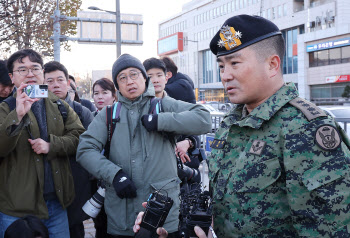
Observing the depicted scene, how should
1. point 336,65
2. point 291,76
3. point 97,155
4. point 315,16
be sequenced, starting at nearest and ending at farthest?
1. point 97,155
2. point 336,65
3. point 315,16
4. point 291,76

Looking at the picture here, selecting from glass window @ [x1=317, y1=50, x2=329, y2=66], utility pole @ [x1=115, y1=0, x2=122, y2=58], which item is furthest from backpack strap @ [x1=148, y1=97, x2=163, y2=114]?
glass window @ [x1=317, y1=50, x2=329, y2=66]

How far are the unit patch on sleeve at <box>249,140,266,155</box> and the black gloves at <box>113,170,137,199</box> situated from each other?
1284mm

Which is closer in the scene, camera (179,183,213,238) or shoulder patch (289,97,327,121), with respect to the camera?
shoulder patch (289,97,327,121)

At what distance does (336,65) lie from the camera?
48.2 m

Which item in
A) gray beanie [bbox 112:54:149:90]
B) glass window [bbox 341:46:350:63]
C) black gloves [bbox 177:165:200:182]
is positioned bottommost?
black gloves [bbox 177:165:200:182]

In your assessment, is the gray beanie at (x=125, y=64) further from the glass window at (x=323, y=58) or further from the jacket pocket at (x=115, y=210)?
the glass window at (x=323, y=58)

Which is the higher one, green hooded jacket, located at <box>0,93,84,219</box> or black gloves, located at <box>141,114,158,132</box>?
black gloves, located at <box>141,114,158,132</box>

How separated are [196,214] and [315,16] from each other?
5535 centimetres

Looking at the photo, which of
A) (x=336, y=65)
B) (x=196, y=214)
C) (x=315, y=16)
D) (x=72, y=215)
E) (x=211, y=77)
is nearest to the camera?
(x=196, y=214)

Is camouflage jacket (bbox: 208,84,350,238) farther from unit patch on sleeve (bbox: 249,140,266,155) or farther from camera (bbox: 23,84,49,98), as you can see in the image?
camera (bbox: 23,84,49,98)

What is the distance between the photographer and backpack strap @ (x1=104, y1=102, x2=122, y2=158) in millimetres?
3170

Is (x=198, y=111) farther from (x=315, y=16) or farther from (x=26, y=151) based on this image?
(x=315, y=16)

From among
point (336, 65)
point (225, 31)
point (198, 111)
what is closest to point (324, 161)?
point (225, 31)

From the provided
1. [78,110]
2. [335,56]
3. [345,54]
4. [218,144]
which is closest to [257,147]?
[218,144]
